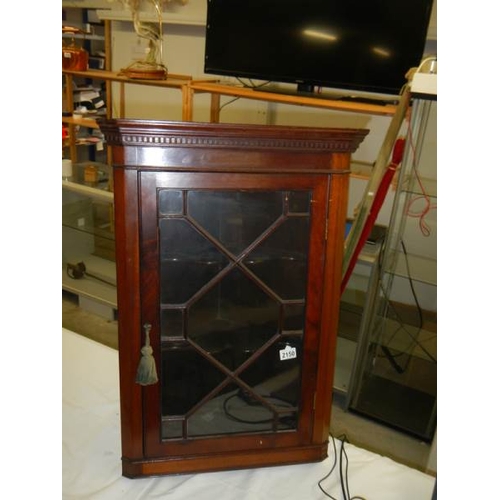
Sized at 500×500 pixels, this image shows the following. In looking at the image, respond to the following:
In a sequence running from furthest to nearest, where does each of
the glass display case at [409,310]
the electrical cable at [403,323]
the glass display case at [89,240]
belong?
the glass display case at [89,240] → the electrical cable at [403,323] → the glass display case at [409,310]

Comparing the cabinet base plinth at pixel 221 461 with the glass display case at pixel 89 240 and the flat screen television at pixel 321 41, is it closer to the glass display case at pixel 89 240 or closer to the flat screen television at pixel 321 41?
the flat screen television at pixel 321 41

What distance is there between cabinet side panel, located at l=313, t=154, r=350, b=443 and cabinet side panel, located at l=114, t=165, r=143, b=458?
0.35 meters

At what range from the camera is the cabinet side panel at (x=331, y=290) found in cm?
A: 93

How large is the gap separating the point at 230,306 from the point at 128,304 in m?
0.19

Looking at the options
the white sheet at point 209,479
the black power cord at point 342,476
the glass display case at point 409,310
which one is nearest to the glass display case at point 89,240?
the glass display case at point 409,310

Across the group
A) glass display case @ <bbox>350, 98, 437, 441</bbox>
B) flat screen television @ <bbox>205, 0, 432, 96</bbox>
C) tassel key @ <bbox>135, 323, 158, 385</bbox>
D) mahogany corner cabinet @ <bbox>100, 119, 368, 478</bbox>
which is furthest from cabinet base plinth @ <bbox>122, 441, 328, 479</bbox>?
flat screen television @ <bbox>205, 0, 432, 96</bbox>

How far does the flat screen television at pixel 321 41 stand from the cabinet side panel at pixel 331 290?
110cm

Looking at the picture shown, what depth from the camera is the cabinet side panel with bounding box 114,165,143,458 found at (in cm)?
86
